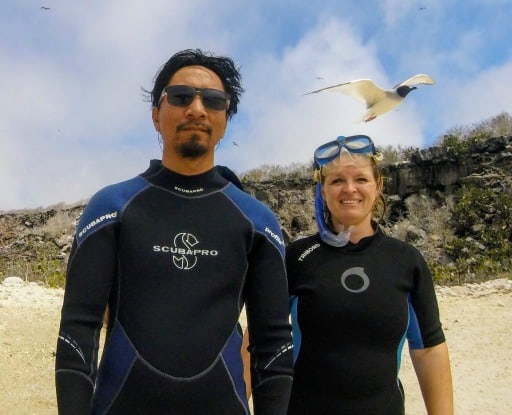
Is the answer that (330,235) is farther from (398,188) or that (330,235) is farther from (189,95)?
(398,188)

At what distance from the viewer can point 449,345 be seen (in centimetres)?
794

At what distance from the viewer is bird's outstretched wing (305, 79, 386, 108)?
6.16 meters

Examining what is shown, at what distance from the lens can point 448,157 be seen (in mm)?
17109

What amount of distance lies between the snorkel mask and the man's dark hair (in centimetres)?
48

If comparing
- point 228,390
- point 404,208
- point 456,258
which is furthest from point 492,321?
point 404,208

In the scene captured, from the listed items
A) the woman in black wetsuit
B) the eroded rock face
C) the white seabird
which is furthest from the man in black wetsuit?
the eroded rock face

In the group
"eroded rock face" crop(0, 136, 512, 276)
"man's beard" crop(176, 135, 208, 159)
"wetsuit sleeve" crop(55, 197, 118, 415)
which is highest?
"eroded rock face" crop(0, 136, 512, 276)

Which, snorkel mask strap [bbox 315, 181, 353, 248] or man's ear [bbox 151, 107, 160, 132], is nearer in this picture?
man's ear [bbox 151, 107, 160, 132]

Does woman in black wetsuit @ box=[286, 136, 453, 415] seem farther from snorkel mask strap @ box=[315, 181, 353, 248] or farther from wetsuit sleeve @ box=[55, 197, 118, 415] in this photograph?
wetsuit sleeve @ box=[55, 197, 118, 415]

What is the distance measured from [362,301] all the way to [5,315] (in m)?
6.98

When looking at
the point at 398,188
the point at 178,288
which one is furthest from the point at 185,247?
the point at 398,188

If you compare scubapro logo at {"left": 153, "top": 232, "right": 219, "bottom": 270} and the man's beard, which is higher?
the man's beard

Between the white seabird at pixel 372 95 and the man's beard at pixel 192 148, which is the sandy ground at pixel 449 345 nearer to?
the white seabird at pixel 372 95

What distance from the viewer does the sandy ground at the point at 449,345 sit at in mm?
6184
